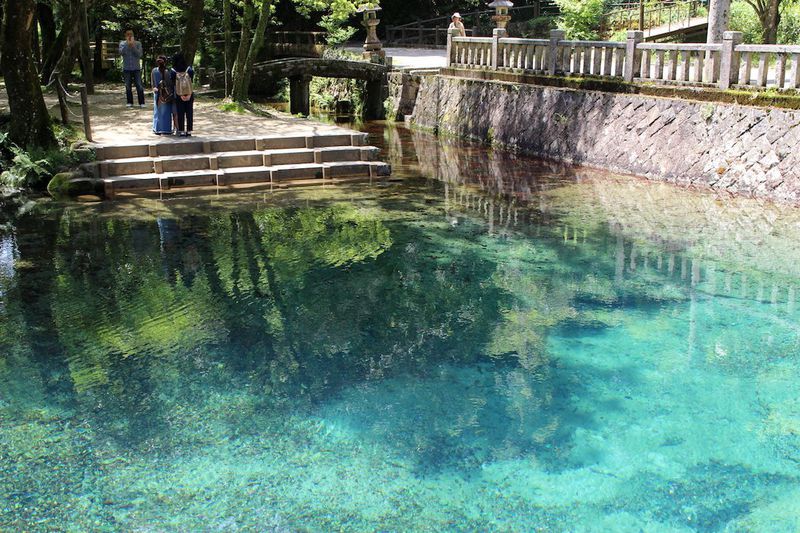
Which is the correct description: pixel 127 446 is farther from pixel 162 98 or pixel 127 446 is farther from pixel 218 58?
pixel 218 58

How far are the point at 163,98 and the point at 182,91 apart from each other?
20.4 inches

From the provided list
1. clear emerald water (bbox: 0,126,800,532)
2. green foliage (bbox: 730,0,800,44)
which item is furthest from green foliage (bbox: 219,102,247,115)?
green foliage (bbox: 730,0,800,44)

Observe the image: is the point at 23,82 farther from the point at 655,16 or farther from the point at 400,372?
the point at 655,16

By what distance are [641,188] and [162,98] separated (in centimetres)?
984

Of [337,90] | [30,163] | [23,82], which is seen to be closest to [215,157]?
[30,163]

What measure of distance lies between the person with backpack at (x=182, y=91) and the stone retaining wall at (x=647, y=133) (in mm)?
8430

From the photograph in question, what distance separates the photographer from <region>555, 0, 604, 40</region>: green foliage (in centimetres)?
3466

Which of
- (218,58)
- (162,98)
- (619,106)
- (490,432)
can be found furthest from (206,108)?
(490,432)

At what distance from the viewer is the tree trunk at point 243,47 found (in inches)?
914

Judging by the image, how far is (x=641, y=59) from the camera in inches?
723

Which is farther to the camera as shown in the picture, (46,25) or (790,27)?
(790,27)

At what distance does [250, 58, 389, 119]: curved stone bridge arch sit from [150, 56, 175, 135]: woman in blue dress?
1208 centimetres

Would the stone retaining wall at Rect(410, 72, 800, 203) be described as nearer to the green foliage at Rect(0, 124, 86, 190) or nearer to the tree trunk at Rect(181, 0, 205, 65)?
the tree trunk at Rect(181, 0, 205, 65)

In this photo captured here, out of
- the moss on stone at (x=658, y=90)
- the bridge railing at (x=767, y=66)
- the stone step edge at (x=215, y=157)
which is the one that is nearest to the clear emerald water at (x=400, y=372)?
the stone step edge at (x=215, y=157)
